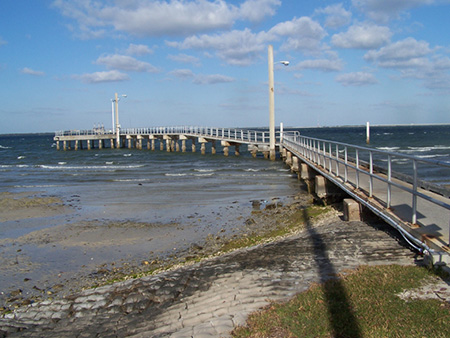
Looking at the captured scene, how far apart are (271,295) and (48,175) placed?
24.0m

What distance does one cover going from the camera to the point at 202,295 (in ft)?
17.3

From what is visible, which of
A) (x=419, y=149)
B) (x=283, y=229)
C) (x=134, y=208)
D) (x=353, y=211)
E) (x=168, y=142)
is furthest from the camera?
(x=168, y=142)

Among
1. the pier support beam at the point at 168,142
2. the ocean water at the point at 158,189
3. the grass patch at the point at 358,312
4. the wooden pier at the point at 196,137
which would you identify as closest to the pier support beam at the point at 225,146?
the wooden pier at the point at 196,137

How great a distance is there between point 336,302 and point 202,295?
1716 mm

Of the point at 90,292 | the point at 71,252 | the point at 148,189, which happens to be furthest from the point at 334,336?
the point at 148,189

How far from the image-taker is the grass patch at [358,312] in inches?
149

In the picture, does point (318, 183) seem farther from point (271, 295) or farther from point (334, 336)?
point (334, 336)

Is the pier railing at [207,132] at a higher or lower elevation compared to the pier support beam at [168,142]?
higher

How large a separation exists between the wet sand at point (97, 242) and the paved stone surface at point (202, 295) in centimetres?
107

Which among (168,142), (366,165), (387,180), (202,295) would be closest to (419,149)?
(168,142)

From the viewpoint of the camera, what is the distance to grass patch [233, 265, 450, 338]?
378 centimetres

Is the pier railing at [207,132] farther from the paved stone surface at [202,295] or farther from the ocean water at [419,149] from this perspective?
the paved stone surface at [202,295]

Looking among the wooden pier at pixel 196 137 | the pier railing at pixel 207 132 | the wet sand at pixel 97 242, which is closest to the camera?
the wet sand at pixel 97 242

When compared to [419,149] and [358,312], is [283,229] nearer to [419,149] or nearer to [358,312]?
[358,312]
